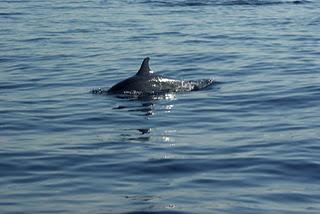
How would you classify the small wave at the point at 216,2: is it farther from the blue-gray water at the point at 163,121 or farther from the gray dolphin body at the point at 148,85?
the gray dolphin body at the point at 148,85

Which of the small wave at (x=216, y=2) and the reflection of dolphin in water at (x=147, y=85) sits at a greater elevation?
the small wave at (x=216, y=2)

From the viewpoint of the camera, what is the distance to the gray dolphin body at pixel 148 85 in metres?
18.8

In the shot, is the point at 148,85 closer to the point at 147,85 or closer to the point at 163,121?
the point at 147,85

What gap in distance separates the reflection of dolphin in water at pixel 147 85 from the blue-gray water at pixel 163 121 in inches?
→ 17.5

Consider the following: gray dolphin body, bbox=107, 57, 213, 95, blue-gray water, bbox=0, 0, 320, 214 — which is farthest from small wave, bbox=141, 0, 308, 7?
gray dolphin body, bbox=107, 57, 213, 95

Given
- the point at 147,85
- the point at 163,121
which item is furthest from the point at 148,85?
the point at 163,121

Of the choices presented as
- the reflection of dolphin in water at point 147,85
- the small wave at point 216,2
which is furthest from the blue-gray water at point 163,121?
the small wave at point 216,2

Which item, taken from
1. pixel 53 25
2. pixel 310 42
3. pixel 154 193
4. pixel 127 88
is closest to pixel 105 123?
pixel 127 88

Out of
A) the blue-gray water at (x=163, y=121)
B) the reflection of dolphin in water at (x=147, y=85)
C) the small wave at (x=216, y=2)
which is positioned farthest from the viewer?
the small wave at (x=216, y=2)

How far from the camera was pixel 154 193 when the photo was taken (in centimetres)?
1080

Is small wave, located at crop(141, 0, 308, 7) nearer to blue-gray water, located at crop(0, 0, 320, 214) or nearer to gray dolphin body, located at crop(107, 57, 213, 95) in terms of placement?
blue-gray water, located at crop(0, 0, 320, 214)

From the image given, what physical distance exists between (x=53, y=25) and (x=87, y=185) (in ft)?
70.3

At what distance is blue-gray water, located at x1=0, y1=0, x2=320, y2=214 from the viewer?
10781 mm

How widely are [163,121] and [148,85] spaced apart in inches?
143
